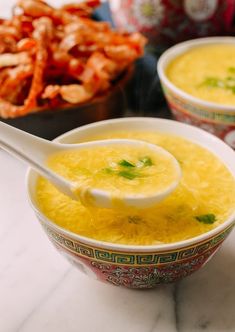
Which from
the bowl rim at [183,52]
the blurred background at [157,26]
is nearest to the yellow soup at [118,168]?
→ the bowl rim at [183,52]

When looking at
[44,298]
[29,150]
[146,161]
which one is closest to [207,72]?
[146,161]

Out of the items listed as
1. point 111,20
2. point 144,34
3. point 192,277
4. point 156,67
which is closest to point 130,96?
point 156,67

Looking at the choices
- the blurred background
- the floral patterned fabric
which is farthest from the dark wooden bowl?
the floral patterned fabric

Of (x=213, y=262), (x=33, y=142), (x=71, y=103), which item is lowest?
(x=213, y=262)

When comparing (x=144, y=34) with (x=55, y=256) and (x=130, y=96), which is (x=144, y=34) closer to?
(x=130, y=96)

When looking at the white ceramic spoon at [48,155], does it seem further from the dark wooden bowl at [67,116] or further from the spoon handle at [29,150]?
the dark wooden bowl at [67,116]

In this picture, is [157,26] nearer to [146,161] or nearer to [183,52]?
[183,52]

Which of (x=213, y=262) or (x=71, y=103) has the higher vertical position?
(x=71, y=103)
